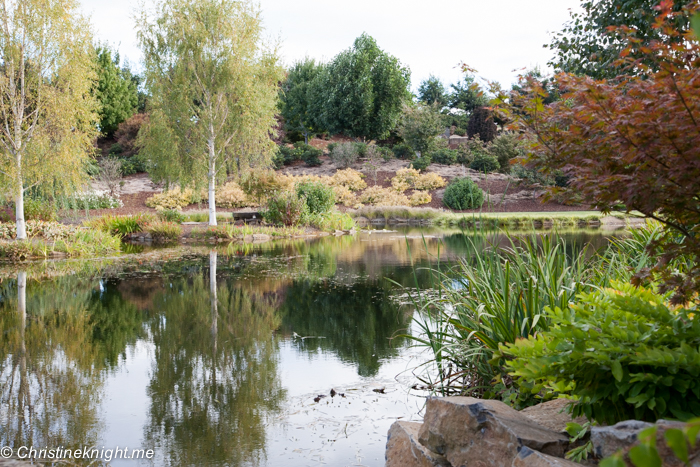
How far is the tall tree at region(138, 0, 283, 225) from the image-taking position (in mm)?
17781

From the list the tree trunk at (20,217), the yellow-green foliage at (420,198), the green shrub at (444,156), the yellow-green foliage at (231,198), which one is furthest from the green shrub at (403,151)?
the tree trunk at (20,217)

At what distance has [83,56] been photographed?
12727 millimetres

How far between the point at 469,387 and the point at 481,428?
1.49 meters

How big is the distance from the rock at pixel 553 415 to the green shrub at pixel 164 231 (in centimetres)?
1522

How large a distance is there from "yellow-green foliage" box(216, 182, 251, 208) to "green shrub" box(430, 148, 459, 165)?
12.6 metres

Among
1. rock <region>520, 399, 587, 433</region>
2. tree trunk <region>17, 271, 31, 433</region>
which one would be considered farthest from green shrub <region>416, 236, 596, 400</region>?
tree trunk <region>17, 271, 31, 433</region>

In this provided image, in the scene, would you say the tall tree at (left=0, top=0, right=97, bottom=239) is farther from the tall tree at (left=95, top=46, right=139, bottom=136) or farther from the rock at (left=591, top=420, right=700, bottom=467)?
the tall tree at (left=95, top=46, right=139, bottom=136)

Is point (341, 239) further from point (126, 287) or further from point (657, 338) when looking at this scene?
point (657, 338)

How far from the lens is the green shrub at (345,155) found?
3244cm

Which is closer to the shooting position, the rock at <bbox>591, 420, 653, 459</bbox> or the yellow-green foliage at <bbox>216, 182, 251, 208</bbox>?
the rock at <bbox>591, 420, 653, 459</bbox>

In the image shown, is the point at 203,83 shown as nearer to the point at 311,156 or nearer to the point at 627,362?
the point at 311,156

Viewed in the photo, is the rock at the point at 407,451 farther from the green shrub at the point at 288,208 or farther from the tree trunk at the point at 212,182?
the tree trunk at the point at 212,182

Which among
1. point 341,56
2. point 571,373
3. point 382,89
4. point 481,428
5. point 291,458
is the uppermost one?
point 341,56

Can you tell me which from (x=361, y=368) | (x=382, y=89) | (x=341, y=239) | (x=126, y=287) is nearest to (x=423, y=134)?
(x=382, y=89)
